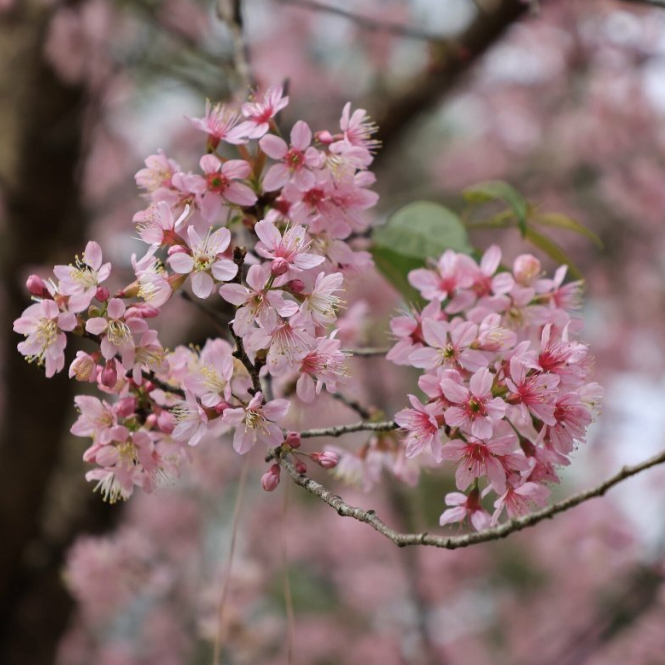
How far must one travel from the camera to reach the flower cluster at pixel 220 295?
2.10 ft

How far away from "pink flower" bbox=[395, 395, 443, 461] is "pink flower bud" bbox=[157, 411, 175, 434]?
0.65 feet

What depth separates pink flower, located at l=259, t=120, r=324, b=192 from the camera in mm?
714

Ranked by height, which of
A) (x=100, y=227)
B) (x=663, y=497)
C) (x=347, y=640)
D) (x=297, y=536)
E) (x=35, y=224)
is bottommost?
(x=347, y=640)

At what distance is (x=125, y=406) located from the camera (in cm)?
69

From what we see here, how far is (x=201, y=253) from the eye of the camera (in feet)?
2.14

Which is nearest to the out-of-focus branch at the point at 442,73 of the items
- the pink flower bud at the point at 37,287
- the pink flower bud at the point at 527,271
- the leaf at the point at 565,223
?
the leaf at the point at 565,223

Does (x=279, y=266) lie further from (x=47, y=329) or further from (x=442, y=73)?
(x=442, y=73)

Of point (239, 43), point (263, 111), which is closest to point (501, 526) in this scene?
point (263, 111)

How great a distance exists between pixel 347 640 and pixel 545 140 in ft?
8.50

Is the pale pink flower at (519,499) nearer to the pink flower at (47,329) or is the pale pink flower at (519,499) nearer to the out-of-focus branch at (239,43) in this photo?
the pink flower at (47,329)

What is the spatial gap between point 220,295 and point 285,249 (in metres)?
0.06

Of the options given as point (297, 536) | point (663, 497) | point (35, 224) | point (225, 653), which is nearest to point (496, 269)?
point (35, 224)

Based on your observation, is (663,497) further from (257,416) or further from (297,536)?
(257,416)

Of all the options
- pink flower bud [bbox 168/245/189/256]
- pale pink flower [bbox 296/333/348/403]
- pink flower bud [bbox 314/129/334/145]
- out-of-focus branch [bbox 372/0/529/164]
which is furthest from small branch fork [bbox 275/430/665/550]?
out-of-focus branch [bbox 372/0/529/164]
